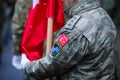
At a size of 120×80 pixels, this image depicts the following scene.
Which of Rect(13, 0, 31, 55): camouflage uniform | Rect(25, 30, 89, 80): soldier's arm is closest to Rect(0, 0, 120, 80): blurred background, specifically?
Rect(13, 0, 31, 55): camouflage uniform

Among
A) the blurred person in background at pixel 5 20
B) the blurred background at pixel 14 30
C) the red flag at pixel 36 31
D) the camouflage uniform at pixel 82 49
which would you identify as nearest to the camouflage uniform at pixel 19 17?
the blurred background at pixel 14 30

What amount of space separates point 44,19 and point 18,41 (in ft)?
9.62

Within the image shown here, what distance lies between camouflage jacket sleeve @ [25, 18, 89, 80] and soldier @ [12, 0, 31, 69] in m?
2.82

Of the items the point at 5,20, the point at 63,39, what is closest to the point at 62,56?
the point at 63,39

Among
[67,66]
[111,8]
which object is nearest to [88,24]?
[67,66]

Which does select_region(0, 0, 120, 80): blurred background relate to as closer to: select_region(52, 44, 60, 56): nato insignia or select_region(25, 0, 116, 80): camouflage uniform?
select_region(25, 0, 116, 80): camouflage uniform

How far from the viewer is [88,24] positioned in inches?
169

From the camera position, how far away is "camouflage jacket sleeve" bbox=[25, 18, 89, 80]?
13.8 ft

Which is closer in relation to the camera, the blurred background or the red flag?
the red flag

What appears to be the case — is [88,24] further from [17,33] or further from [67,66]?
[17,33]

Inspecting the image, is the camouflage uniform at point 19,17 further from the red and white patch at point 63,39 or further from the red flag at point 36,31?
the red and white patch at point 63,39

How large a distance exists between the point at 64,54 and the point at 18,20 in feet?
10.7

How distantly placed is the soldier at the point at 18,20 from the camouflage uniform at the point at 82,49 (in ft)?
9.13

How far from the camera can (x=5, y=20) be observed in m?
11.7
